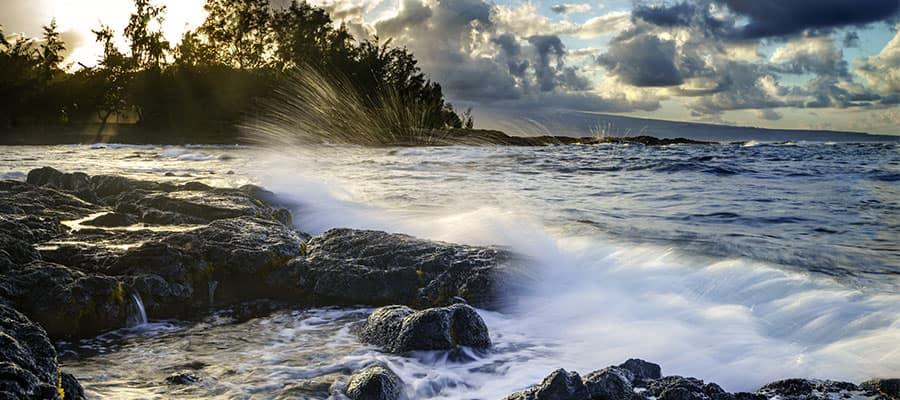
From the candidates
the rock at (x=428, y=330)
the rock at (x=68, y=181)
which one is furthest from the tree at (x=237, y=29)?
the rock at (x=428, y=330)

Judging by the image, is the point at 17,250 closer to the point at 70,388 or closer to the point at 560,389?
the point at 70,388

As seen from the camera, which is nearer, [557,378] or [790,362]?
[557,378]

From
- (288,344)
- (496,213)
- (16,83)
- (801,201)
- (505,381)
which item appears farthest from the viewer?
(16,83)

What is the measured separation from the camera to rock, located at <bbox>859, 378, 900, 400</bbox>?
4.04 m

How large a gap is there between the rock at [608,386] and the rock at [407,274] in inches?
95.8

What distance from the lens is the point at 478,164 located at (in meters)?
25.4

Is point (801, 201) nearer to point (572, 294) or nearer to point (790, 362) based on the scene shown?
point (572, 294)

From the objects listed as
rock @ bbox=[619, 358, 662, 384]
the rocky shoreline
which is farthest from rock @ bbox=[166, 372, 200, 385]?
rock @ bbox=[619, 358, 662, 384]

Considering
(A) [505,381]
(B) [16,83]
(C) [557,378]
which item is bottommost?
(A) [505,381]

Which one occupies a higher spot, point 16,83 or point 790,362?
point 16,83

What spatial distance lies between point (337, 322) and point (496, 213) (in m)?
5.44

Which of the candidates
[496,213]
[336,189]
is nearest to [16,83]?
[336,189]

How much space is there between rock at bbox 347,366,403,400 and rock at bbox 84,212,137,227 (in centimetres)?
563

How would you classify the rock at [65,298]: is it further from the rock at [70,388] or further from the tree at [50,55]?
the tree at [50,55]
